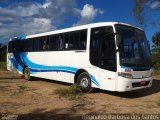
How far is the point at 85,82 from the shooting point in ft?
42.2

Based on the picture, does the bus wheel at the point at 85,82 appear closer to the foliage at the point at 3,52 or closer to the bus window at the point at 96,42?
the bus window at the point at 96,42

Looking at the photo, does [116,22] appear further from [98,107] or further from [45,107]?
[45,107]

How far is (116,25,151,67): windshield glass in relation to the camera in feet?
36.9

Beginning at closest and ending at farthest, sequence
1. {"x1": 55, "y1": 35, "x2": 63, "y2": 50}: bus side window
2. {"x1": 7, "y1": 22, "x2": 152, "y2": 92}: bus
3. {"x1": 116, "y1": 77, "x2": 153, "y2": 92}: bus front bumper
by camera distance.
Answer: {"x1": 116, "y1": 77, "x2": 153, "y2": 92}: bus front bumper
{"x1": 7, "y1": 22, "x2": 152, "y2": 92}: bus
{"x1": 55, "y1": 35, "x2": 63, "y2": 50}: bus side window

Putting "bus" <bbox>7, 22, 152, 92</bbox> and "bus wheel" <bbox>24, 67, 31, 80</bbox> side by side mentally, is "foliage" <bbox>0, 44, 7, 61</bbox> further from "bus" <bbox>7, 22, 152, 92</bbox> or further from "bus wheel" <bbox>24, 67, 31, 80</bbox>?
"bus" <bbox>7, 22, 152, 92</bbox>

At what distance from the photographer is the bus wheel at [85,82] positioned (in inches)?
500

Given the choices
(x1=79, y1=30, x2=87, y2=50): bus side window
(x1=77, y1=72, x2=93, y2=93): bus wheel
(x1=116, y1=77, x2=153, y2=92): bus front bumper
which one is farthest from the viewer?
(x1=79, y1=30, x2=87, y2=50): bus side window

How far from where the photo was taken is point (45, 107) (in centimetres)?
960

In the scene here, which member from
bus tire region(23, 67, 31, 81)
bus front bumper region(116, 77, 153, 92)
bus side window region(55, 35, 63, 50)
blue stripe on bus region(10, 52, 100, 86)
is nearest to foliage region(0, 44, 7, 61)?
blue stripe on bus region(10, 52, 100, 86)

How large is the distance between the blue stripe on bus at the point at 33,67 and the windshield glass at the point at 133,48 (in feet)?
6.01

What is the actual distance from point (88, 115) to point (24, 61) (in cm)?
1107

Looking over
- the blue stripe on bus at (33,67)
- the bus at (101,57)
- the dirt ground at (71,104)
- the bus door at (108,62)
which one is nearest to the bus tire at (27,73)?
the blue stripe on bus at (33,67)

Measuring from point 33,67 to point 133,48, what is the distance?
8.04m

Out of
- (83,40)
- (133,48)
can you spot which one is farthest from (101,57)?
(83,40)
